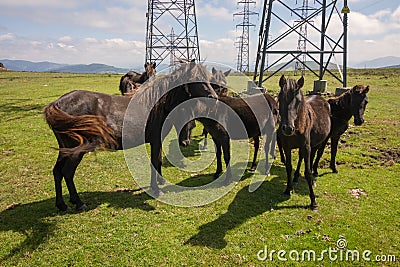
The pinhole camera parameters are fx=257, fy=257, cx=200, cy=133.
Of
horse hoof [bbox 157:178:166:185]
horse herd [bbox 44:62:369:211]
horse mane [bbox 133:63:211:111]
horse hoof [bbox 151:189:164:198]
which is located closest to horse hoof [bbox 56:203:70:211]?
horse herd [bbox 44:62:369:211]

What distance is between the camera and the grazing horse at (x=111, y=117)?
4320 mm

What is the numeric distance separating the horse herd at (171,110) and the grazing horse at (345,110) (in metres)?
0.02

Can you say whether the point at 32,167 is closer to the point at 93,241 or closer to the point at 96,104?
the point at 96,104

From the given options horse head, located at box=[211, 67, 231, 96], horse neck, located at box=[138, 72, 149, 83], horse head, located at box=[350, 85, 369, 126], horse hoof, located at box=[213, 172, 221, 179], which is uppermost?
horse neck, located at box=[138, 72, 149, 83]

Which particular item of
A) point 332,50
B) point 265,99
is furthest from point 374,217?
point 332,50

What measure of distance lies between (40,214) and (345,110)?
23.0 ft

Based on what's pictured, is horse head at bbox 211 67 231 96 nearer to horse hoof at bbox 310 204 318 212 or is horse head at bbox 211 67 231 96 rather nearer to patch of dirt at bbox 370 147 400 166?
horse hoof at bbox 310 204 318 212

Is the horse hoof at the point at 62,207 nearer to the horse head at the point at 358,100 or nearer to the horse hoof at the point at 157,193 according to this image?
the horse hoof at the point at 157,193

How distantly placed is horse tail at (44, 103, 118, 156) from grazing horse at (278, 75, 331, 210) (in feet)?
10.3

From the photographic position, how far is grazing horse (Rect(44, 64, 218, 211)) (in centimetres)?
432

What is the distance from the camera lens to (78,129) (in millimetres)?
4309

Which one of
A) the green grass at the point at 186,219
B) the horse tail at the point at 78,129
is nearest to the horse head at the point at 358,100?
the green grass at the point at 186,219

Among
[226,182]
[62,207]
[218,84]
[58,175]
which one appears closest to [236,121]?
Result: [218,84]

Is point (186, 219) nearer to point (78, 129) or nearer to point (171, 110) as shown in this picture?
point (171, 110)
